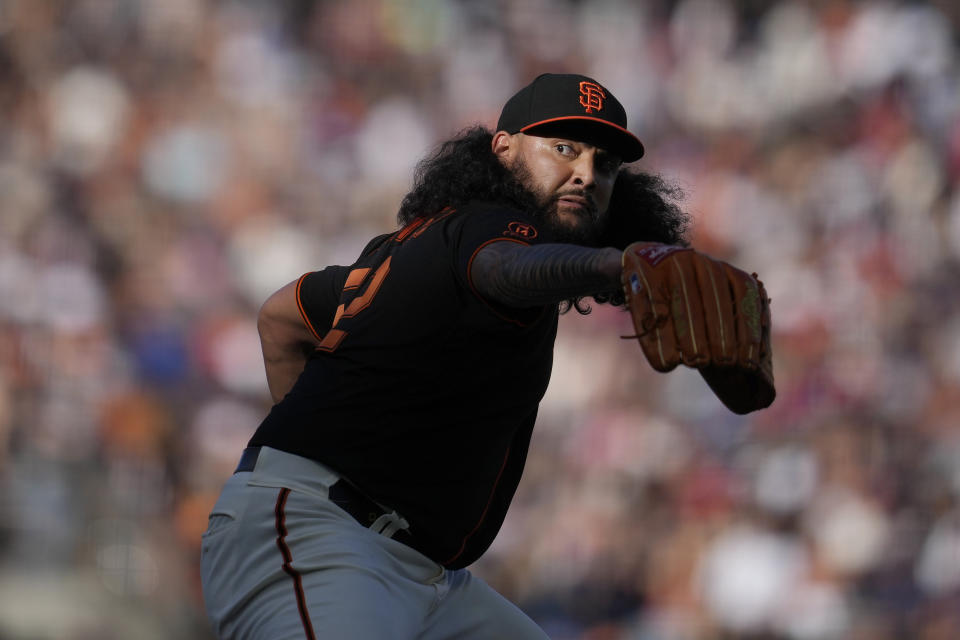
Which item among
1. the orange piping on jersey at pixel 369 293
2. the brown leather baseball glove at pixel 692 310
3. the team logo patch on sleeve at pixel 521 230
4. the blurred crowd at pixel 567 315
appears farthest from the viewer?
the blurred crowd at pixel 567 315

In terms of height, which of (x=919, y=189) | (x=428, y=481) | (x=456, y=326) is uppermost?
(x=919, y=189)

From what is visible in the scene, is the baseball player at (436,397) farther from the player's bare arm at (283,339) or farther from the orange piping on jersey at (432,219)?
the player's bare arm at (283,339)

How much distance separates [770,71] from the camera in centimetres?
830

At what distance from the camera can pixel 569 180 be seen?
2.85 m

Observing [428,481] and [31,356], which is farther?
[31,356]

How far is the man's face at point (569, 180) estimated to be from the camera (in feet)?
9.31

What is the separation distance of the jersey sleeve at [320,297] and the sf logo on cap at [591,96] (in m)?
0.71

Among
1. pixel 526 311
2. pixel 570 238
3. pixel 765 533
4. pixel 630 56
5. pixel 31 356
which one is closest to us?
pixel 526 311

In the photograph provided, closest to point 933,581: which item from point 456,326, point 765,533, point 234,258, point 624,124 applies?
point 765,533

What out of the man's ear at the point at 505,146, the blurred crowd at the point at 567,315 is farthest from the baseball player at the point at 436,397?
the blurred crowd at the point at 567,315

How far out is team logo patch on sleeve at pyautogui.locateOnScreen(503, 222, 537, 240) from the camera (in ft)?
7.36

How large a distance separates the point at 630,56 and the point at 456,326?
19.8ft

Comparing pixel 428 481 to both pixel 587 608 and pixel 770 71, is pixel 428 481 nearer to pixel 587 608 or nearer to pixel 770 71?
pixel 587 608

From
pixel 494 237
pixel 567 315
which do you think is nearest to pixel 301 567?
pixel 494 237
